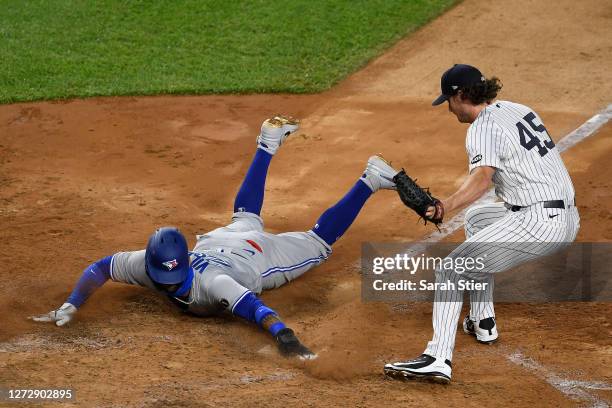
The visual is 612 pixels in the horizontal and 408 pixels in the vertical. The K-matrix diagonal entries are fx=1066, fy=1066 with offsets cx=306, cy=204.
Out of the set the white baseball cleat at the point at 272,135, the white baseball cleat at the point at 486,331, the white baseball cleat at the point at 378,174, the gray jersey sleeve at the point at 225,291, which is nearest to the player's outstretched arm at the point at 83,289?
the gray jersey sleeve at the point at 225,291

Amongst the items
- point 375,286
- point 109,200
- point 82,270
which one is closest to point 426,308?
point 375,286

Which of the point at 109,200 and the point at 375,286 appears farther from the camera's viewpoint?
the point at 109,200

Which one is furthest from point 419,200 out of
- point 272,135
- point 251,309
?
point 272,135

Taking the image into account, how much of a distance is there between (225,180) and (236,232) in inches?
81.1

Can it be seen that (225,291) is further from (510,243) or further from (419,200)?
(510,243)

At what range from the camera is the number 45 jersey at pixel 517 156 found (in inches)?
Result: 268

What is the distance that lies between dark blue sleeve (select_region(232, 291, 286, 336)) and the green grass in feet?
17.1

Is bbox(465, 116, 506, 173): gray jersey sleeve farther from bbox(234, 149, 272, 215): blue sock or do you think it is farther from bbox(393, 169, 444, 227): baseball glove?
bbox(234, 149, 272, 215): blue sock

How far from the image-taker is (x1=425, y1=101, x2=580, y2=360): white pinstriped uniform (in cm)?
679

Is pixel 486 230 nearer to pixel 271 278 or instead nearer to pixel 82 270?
pixel 271 278

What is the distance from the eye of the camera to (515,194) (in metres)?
6.95

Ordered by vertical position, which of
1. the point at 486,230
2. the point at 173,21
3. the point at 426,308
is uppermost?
the point at 173,21

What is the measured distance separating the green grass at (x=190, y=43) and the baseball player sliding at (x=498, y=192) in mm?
5119

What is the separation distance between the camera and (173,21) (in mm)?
13719
